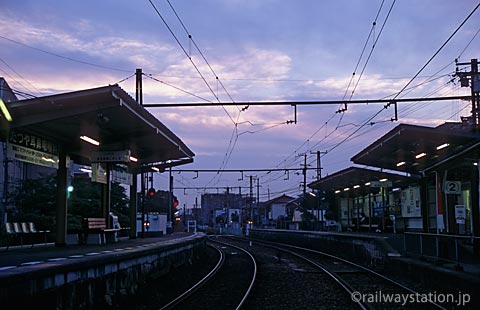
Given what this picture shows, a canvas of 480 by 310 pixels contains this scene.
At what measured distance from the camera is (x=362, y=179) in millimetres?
34500

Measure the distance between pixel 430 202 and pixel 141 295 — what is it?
19654mm

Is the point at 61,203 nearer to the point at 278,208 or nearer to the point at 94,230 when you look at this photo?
the point at 94,230

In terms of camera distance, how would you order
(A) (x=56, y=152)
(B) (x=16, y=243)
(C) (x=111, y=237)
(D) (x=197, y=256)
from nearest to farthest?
(A) (x=56, y=152) < (B) (x=16, y=243) < (C) (x=111, y=237) < (D) (x=197, y=256)

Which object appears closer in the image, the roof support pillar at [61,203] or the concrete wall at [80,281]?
the concrete wall at [80,281]

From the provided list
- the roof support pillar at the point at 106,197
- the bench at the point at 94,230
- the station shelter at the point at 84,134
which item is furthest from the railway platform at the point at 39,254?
the roof support pillar at the point at 106,197

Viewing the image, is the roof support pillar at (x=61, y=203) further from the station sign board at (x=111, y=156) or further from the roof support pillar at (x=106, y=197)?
the roof support pillar at (x=106, y=197)

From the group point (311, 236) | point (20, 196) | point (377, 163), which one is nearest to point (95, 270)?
point (377, 163)

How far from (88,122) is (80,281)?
7.96 metres

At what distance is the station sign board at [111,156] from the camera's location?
69.3 ft

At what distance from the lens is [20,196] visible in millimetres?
35156

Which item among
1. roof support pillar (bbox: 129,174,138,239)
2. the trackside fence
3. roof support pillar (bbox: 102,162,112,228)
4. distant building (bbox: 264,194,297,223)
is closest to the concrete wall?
roof support pillar (bbox: 102,162,112,228)

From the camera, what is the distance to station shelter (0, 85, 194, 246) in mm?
15602

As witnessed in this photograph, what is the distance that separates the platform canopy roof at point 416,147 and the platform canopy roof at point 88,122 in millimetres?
8551

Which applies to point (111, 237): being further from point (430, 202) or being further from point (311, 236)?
point (311, 236)
